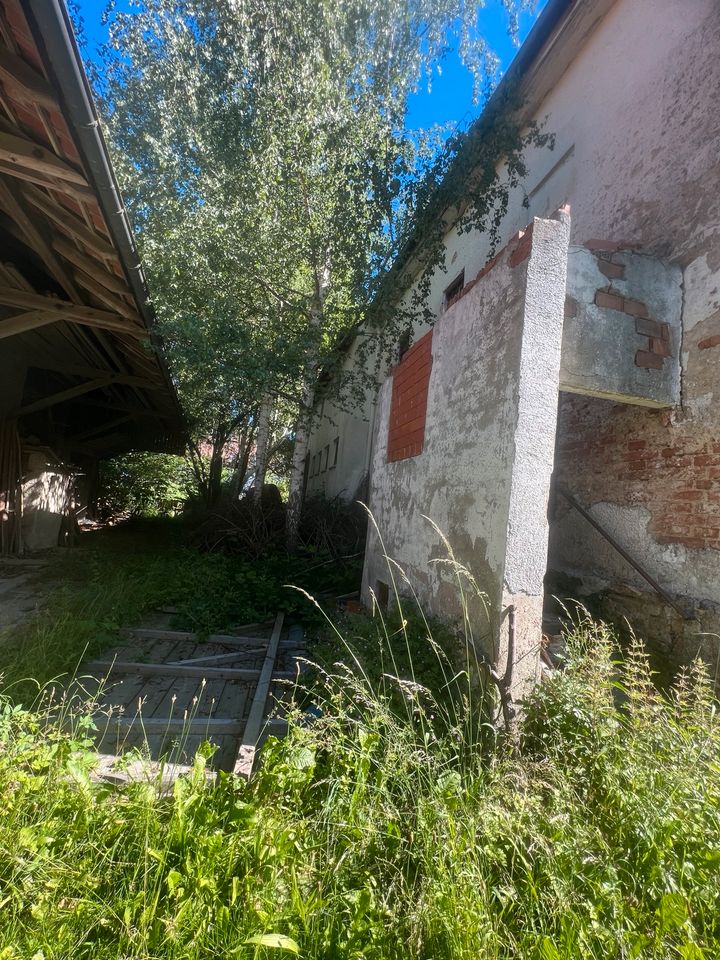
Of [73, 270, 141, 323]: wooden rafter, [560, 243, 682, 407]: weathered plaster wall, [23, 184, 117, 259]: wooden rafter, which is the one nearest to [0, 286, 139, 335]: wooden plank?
[73, 270, 141, 323]: wooden rafter

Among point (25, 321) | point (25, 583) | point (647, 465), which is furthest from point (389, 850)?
point (25, 583)

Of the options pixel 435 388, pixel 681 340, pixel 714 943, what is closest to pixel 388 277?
pixel 435 388

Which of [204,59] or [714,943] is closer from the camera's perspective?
[714,943]

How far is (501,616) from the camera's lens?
98.8 inches

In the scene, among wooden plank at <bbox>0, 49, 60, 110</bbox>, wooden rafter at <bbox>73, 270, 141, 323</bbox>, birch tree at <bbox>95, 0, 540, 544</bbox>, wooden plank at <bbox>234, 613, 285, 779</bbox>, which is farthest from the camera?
birch tree at <bbox>95, 0, 540, 544</bbox>

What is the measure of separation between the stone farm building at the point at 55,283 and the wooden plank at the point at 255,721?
3.56 m

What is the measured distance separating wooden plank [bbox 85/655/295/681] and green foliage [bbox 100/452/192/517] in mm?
12798

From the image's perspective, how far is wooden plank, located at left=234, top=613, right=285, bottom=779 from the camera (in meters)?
2.50

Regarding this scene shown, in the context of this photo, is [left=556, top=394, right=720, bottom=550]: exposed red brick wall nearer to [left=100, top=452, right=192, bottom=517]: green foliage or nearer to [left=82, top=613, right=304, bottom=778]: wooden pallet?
[left=82, top=613, right=304, bottom=778]: wooden pallet

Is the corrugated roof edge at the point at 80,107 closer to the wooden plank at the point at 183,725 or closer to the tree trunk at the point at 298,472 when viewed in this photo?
the wooden plank at the point at 183,725

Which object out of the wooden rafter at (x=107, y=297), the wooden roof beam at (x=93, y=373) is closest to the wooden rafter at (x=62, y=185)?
the wooden rafter at (x=107, y=297)

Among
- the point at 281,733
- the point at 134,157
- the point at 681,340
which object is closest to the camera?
the point at 281,733

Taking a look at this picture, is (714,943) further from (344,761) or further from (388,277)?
(388,277)

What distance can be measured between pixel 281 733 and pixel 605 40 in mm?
7063
